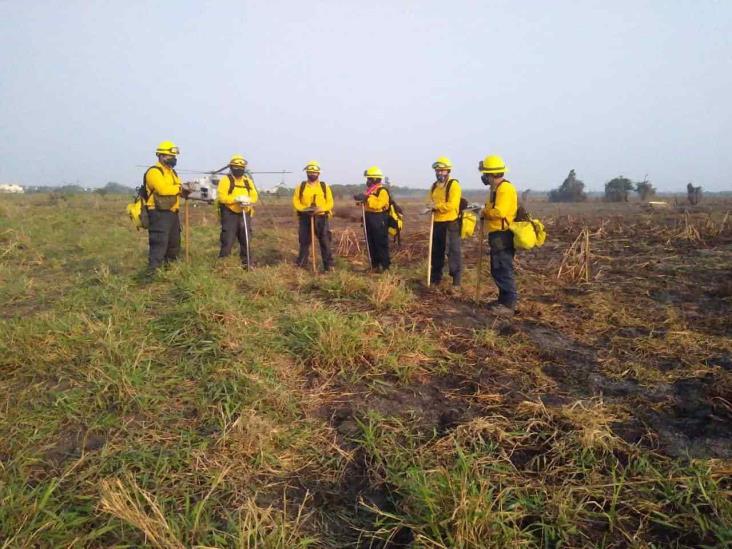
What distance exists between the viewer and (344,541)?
2266 millimetres

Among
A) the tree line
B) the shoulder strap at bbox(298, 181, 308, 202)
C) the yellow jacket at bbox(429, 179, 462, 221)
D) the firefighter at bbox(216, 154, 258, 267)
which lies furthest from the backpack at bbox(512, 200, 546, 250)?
the tree line

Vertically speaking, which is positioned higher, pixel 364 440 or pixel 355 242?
pixel 355 242

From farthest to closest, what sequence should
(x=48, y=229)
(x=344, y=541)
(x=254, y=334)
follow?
(x=48, y=229)
(x=254, y=334)
(x=344, y=541)

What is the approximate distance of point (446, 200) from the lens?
6781 millimetres

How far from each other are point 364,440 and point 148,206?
5498 millimetres

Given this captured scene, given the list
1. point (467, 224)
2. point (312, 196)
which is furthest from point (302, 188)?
point (467, 224)

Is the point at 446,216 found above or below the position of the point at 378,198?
below

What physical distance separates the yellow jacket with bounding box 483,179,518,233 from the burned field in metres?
1.17

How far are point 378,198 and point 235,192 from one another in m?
2.45

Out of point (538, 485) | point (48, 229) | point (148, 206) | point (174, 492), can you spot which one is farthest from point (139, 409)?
point (48, 229)

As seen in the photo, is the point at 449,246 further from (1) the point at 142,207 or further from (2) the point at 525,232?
(1) the point at 142,207

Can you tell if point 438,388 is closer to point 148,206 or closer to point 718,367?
point 718,367

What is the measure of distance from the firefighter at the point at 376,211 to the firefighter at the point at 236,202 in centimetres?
188

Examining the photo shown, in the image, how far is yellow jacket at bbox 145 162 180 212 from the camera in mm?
6688
